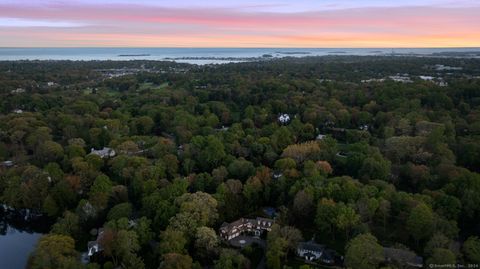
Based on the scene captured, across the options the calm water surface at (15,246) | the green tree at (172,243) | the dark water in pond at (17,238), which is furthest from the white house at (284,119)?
the green tree at (172,243)

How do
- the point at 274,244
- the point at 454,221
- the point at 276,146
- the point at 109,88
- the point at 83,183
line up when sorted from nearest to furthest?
the point at 274,244, the point at 454,221, the point at 83,183, the point at 276,146, the point at 109,88

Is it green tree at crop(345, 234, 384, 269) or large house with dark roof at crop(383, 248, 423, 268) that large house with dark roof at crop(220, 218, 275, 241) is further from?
large house with dark roof at crop(383, 248, 423, 268)

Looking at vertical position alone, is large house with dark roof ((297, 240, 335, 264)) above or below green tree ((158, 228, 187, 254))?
below

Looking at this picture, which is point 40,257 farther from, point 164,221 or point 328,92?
point 328,92

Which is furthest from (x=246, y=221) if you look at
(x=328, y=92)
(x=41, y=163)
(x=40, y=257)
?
(x=328, y=92)

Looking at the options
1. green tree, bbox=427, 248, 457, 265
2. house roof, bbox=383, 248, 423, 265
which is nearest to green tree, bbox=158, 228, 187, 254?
house roof, bbox=383, 248, 423, 265

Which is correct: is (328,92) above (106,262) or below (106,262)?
above

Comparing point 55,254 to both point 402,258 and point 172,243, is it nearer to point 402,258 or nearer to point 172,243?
point 172,243
